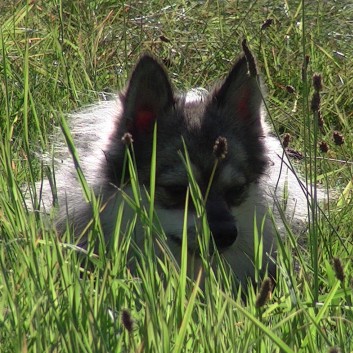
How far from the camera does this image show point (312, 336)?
2.81 meters

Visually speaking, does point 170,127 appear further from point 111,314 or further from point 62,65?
point 111,314

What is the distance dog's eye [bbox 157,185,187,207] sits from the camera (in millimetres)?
4926

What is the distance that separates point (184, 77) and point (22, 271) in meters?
4.05

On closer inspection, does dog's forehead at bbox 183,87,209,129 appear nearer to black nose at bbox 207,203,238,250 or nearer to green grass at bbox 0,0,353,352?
green grass at bbox 0,0,353,352

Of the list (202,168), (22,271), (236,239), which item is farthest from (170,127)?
(22,271)

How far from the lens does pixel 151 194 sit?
3.01 meters

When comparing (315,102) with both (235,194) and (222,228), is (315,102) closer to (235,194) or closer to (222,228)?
(222,228)

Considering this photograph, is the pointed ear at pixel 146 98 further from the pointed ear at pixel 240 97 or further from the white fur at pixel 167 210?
the pointed ear at pixel 240 97

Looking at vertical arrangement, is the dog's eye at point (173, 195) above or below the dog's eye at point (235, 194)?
above

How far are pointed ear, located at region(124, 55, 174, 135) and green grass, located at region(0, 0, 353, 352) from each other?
16.9 inches

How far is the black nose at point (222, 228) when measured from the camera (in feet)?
15.2

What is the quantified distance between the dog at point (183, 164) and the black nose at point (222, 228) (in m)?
0.01

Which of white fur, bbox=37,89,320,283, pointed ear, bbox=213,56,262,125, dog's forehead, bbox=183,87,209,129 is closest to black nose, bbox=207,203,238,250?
white fur, bbox=37,89,320,283

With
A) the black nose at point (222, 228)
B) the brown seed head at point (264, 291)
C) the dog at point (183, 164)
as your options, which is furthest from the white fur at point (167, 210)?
the brown seed head at point (264, 291)
